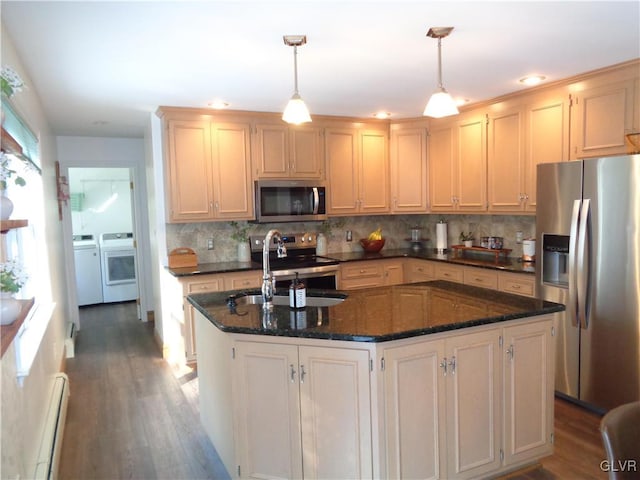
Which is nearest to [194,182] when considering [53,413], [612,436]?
[53,413]

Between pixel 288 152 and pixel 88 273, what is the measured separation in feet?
14.5

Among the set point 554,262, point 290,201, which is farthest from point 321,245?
point 554,262

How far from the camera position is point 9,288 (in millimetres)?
1554

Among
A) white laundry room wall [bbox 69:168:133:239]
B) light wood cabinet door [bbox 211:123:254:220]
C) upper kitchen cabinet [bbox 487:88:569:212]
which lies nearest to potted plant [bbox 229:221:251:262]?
light wood cabinet door [bbox 211:123:254:220]

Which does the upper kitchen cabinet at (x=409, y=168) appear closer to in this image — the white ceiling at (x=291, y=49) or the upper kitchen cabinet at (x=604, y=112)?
the white ceiling at (x=291, y=49)

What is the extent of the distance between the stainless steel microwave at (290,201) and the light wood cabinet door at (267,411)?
256 centimetres

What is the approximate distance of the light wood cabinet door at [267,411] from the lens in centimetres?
224

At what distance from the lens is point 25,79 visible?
2982 millimetres

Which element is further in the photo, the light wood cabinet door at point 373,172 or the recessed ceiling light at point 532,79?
the light wood cabinet door at point 373,172

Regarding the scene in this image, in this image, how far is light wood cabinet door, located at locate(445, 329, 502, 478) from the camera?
89.2 inches

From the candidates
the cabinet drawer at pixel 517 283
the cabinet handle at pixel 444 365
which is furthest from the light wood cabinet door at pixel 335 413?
the cabinet drawer at pixel 517 283

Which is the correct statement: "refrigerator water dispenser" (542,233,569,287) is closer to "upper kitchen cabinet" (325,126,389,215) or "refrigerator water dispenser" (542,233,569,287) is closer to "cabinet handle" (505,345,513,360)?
"cabinet handle" (505,345,513,360)

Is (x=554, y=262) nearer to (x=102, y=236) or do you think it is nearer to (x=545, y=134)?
(x=545, y=134)

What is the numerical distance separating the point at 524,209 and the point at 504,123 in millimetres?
818
